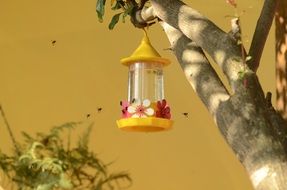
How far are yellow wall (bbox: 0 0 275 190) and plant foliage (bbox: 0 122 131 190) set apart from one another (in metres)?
2.37

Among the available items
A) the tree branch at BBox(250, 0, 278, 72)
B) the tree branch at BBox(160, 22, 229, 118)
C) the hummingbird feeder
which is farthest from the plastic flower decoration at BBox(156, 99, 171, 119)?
the tree branch at BBox(250, 0, 278, 72)

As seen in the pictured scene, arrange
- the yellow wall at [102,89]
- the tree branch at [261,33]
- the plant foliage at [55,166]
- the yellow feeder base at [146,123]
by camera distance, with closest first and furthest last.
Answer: the plant foliage at [55,166] → the tree branch at [261,33] → the yellow feeder base at [146,123] → the yellow wall at [102,89]

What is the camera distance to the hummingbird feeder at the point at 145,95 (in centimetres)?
181

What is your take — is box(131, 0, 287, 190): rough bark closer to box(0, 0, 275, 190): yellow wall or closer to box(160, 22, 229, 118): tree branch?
box(160, 22, 229, 118): tree branch

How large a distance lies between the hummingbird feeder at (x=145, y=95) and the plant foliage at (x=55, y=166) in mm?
907

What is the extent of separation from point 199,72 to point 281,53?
0.39 metres

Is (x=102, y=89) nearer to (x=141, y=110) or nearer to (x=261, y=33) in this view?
(x=141, y=110)

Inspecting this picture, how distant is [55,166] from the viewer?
0.83 m

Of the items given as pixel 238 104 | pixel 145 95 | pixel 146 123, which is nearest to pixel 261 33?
pixel 238 104

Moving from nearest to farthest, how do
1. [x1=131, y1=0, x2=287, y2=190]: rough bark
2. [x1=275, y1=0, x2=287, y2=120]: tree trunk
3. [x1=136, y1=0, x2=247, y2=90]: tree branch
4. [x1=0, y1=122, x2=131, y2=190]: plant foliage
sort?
1. [x1=0, y1=122, x2=131, y2=190]: plant foliage
2. [x1=131, y1=0, x2=287, y2=190]: rough bark
3. [x1=136, y1=0, x2=247, y2=90]: tree branch
4. [x1=275, y1=0, x2=287, y2=120]: tree trunk

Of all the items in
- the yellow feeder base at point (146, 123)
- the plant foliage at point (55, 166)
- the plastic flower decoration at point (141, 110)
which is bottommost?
the plant foliage at point (55, 166)

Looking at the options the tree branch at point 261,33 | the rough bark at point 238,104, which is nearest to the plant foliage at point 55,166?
the rough bark at point 238,104

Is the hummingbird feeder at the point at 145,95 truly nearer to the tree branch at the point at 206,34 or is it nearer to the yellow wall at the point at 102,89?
the tree branch at the point at 206,34

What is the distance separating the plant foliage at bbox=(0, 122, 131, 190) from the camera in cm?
83
